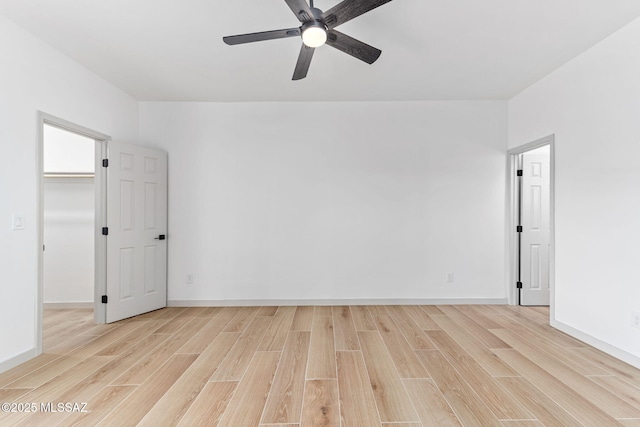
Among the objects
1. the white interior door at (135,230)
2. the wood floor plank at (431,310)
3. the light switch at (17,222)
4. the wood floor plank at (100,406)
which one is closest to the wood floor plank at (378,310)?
the wood floor plank at (431,310)

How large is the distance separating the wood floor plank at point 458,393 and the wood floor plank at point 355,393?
51 cm

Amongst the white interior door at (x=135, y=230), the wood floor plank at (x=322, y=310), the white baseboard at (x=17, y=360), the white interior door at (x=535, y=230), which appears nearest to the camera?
the white baseboard at (x=17, y=360)

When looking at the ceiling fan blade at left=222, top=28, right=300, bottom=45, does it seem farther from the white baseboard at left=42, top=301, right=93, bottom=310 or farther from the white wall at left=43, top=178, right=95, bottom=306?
the white baseboard at left=42, top=301, right=93, bottom=310

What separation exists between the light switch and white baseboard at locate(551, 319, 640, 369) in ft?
16.7

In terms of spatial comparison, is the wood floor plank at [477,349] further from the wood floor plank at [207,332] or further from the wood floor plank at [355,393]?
the wood floor plank at [207,332]

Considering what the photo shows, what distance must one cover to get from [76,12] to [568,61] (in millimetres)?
4440

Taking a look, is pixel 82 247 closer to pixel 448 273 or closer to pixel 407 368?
pixel 407 368

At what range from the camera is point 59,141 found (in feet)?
12.9

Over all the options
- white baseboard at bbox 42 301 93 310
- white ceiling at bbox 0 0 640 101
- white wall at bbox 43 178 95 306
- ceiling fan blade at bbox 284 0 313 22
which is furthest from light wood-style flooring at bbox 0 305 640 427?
white ceiling at bbox 0 0 640 101

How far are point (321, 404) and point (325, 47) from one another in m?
2.87

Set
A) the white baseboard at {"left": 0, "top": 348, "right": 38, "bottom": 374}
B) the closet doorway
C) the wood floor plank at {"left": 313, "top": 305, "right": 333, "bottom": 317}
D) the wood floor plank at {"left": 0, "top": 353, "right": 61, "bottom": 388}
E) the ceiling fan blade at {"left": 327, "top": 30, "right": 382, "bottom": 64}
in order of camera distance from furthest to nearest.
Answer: the closet doorway < the wood floor plank at {"left": 313, "top": 305, "right": 333, "bottom": 317} < the white baseboard at {"left": 0, "top": 348, "right": 38, "bottom": 374} < the wood floor plank at {"left": 0, "top": 353, "right": 61, "bottom": 388} < the ceiling fan blade at {"left": 327, "top": 30, "right": 382, "bottom": 64}

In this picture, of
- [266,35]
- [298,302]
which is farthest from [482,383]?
[266,35]

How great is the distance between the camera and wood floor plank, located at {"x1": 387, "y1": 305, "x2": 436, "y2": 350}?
2.89 metres

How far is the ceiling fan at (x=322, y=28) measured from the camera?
1856 millimetres
